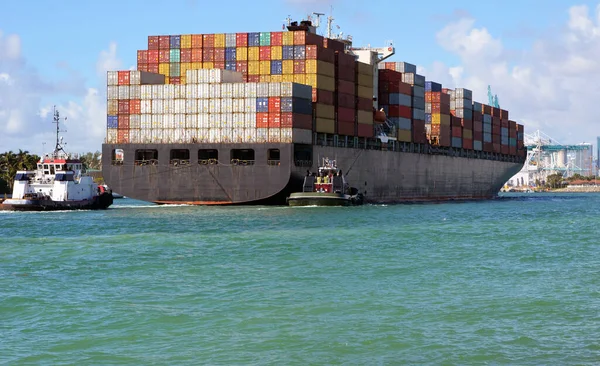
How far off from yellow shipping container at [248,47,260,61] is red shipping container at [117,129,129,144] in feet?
42.3

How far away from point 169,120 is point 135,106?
3581 mm

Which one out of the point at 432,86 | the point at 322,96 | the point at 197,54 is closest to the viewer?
→ the point at 322,96

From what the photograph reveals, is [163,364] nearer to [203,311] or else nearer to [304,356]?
[304,356]

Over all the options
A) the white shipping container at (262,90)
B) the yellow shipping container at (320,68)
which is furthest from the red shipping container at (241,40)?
the white shipping container at (262,90)

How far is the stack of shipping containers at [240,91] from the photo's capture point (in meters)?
70.6

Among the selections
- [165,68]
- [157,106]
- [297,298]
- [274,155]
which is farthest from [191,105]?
[297,298]

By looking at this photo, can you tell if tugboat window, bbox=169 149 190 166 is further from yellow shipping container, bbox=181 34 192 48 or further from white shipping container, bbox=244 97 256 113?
yellow shipping container, bbox=181 34 192 48

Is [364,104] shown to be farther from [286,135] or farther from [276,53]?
[286,135]

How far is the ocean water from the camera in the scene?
58.9 ft

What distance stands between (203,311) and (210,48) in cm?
5758

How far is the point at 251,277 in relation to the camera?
2772 cm

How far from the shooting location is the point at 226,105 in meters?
71.2

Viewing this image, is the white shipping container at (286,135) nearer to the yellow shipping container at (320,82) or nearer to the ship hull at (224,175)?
the ship hull at (224,175)

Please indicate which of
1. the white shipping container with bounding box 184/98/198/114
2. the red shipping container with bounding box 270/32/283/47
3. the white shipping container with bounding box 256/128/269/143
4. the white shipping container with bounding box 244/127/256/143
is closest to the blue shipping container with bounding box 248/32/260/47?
the red shipping container with bounding box 270/32/283/47
